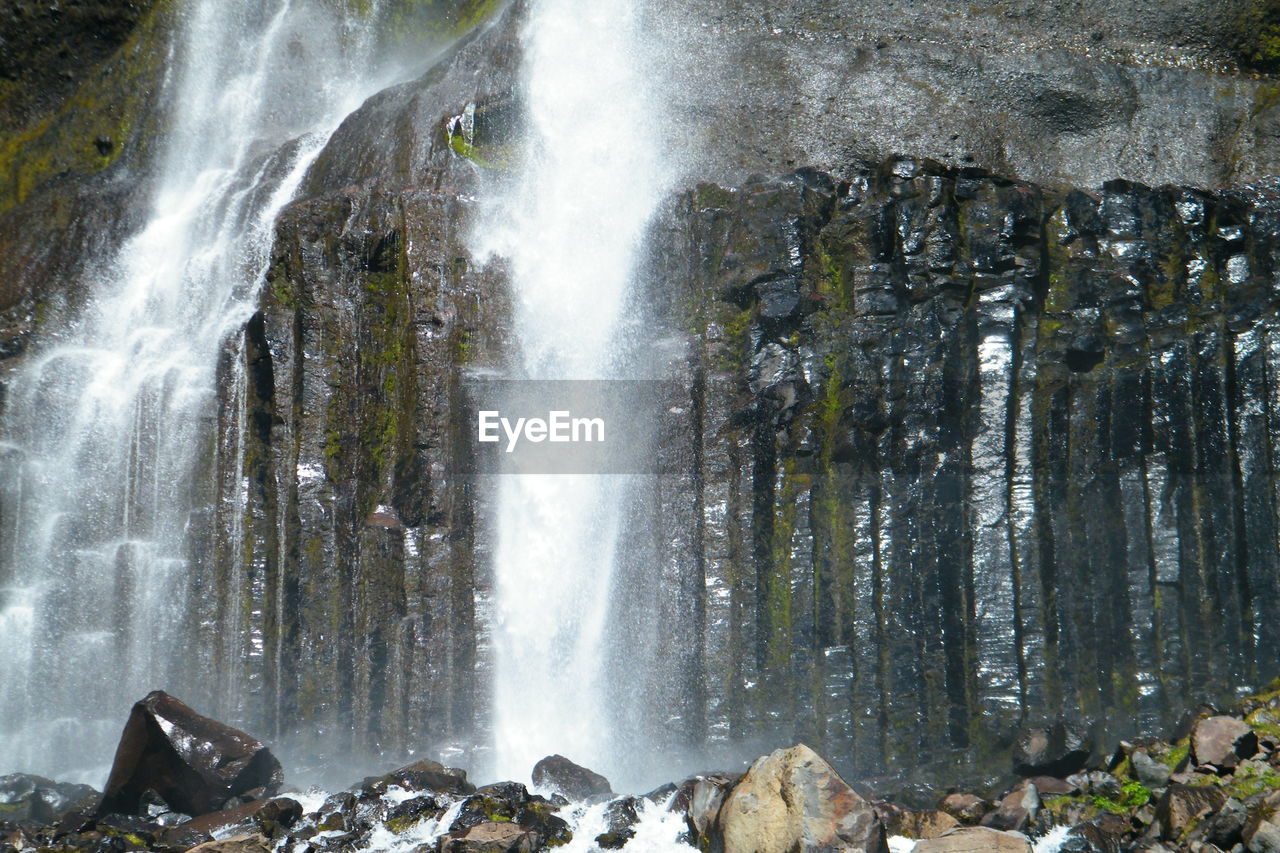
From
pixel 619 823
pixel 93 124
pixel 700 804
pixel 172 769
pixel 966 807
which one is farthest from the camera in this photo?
pixel 93 124

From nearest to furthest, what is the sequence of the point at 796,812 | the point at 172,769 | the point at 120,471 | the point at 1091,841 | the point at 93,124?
the point at 796,812 → the point at 1091,841 → the point at 172,769 → the point at 120,471 → the point at 93,124

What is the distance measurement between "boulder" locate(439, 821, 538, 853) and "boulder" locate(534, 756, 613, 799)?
51.5 inches

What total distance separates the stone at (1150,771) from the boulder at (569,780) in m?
5.03

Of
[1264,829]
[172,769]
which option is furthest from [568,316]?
[1264,829]

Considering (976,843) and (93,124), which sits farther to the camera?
(93,124)

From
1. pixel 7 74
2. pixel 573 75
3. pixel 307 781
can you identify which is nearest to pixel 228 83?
pixel 7 74

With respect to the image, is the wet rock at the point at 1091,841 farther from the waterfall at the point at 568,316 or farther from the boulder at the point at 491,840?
the waterfall at the point at 568,316

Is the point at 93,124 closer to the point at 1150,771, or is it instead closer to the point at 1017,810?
the point at 1017,810

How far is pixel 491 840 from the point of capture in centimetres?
902

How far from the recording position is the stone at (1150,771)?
9.35 m

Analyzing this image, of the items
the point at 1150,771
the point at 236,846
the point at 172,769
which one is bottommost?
the point at 236,846

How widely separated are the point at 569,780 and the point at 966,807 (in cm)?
390

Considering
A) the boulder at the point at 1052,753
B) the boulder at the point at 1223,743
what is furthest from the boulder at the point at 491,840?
the boulder at the point at 1223,743

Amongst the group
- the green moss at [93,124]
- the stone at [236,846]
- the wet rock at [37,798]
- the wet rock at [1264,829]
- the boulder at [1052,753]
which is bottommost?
the wet rock at [37,798]
